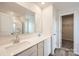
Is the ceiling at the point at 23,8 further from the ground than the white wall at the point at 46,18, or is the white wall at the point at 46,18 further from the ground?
the ceiling at the point at 23,8

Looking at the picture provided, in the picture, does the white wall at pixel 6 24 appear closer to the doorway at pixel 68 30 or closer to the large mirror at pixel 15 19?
the large mirror at pixel 15 19

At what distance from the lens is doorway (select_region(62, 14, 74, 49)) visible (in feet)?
5.62

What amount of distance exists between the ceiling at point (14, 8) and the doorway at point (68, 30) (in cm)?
78

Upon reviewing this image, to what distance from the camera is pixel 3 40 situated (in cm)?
138

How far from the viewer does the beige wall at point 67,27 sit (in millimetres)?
1712

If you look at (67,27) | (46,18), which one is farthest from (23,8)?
→ (67,27)

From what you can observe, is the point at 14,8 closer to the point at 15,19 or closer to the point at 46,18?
the point at 15,19

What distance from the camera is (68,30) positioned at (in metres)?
1.77

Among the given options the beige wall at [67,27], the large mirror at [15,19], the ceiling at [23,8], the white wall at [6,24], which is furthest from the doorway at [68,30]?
the white wall at [6,24]

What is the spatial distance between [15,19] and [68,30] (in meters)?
1.05

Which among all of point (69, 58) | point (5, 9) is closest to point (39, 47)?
point (69, 58)

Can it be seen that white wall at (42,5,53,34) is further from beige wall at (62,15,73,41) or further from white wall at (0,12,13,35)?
white wall at (0,12,13,35)

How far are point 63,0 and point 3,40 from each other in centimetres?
109

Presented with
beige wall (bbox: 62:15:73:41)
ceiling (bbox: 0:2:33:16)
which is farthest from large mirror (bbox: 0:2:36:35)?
beige wall (bbox: 62:15:73:41)
